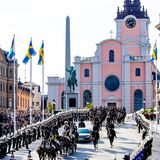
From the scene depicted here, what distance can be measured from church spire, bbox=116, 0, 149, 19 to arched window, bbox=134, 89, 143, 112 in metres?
14.7

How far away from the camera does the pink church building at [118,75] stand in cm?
9431

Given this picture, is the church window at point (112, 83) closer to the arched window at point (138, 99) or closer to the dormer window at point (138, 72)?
the dormer window at point (138, 72)

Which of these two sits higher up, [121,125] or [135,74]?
[135,74]

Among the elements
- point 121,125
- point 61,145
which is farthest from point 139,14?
point 61,145

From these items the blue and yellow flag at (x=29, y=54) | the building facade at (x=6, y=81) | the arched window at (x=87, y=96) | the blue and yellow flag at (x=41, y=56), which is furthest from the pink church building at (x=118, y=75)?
the blue and yellow flag at (x=29, y=54)

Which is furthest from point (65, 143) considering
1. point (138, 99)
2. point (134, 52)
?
point (134, 52)

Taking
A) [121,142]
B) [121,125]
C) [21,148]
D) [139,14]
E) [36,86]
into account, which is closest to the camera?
[21,148]

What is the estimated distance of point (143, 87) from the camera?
3718 inches

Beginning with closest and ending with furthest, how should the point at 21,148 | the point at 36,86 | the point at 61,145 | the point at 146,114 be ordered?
1. the point at 61,145
2. the point at 21,148
3. the point at 146,114
4. the point at 36,86

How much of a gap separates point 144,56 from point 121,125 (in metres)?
42.5

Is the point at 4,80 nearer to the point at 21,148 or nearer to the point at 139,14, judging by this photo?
the point at 139,14

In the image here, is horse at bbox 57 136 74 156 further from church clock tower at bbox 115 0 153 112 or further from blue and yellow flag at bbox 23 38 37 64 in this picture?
church clock tower at bbox 115 0 153 112

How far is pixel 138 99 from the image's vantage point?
309 feet

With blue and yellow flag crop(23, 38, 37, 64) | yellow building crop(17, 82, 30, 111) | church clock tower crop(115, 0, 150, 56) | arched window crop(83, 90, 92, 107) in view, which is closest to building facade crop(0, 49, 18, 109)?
yellow building crop(17, 82, 30, 111)
